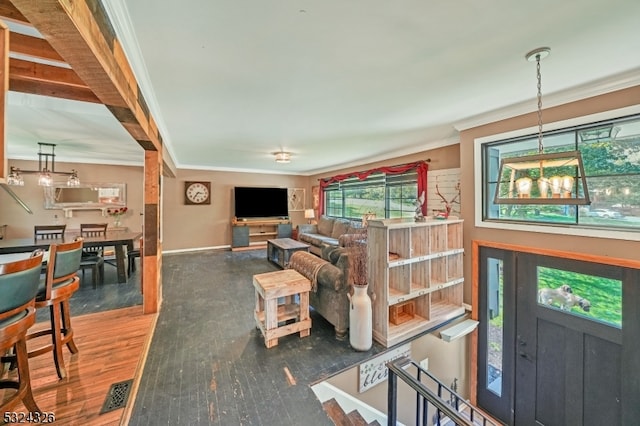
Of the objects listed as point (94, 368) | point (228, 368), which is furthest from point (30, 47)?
point (228, 368)

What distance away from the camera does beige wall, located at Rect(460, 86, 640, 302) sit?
2.16m

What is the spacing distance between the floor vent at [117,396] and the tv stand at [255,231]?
542 centimetres

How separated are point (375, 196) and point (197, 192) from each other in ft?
17.3

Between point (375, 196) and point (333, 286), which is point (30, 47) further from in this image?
point (375, 196)

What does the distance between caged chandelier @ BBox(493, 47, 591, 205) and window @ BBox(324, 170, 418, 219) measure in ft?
8.75

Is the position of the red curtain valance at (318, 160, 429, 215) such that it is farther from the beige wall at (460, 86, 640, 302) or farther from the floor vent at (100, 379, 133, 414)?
the floor vent at (100, 379, 133, 414)

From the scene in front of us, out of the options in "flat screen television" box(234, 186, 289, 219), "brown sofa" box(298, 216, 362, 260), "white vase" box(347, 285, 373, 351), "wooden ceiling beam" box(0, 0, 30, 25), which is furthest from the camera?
"flat screen television" box(234, 186, 289, 219)

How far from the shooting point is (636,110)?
2.08 meters

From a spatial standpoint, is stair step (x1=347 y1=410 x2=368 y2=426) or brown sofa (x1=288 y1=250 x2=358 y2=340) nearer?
stair step (x1=347 y1=410 x2=368 y2=426)

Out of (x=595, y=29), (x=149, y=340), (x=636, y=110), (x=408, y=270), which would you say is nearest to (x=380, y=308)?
(x=408, y=270)

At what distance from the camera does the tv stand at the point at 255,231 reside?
7.31 m

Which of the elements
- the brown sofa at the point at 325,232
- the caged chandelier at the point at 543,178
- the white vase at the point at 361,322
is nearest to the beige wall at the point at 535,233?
the caged chandelier at the point at 543,178

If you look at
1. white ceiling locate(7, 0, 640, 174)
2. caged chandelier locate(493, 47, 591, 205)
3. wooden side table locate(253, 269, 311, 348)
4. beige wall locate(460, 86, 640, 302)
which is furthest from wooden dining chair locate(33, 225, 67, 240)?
beige wall locate(460, 86, 640, 302)

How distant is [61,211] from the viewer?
589 cm
